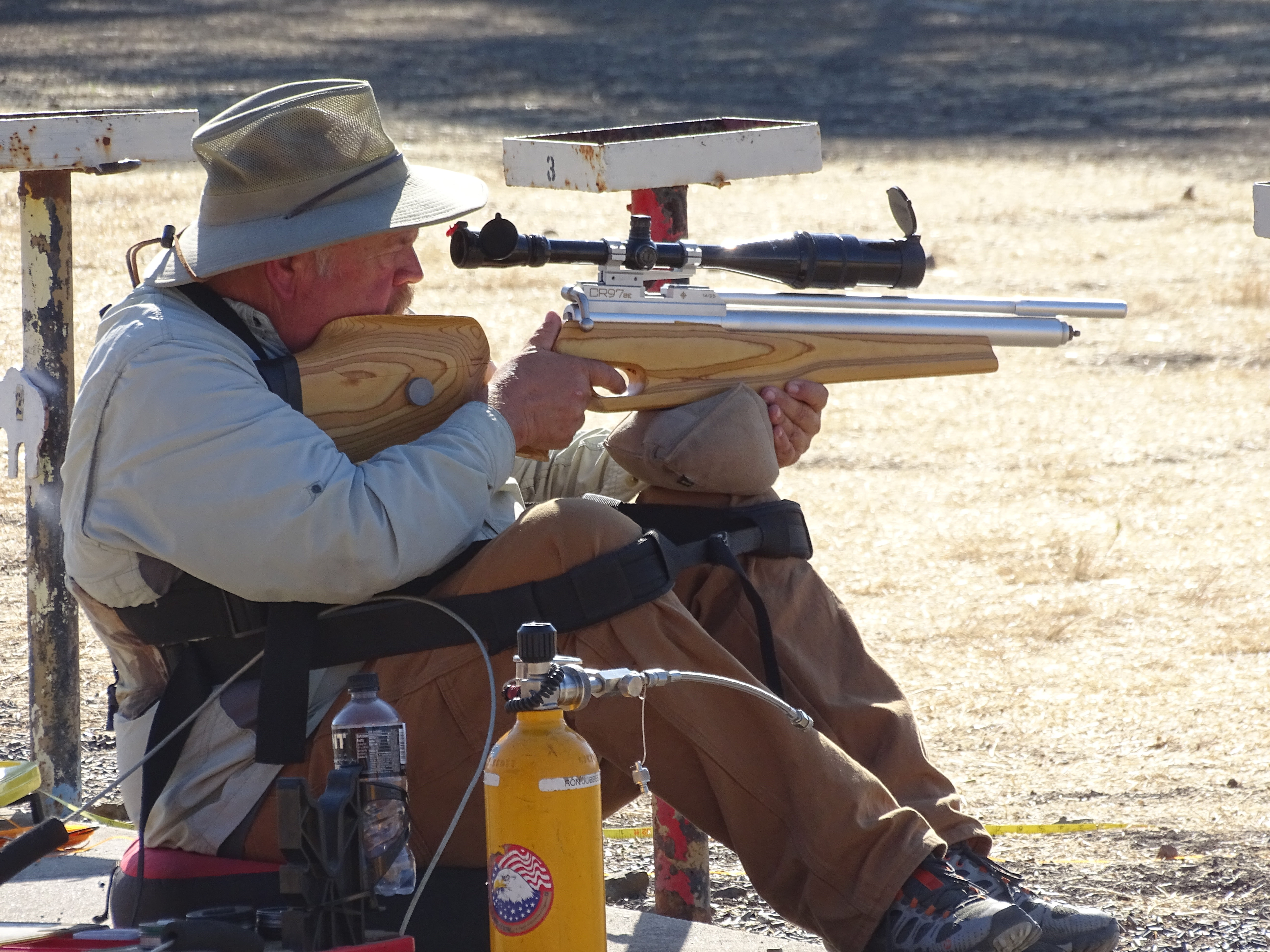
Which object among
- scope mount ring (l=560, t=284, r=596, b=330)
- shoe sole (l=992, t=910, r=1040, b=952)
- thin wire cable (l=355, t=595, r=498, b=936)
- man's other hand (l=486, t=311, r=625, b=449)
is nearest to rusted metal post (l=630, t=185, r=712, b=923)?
scope mount ring (l=560, t=284, r=596, b=330)

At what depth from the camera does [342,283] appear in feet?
10.0

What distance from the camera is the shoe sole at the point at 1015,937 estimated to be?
103 inches

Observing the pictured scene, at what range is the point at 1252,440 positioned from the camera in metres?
8.70

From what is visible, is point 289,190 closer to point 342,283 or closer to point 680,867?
point 342,283

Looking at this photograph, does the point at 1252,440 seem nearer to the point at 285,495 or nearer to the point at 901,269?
the point at 901,269

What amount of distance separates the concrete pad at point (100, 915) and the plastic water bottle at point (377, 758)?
2.21ft

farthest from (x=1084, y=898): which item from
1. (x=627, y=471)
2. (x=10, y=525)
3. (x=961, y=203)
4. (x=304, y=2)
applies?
(x=304, y=2)

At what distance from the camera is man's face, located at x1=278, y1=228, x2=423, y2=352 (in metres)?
3.02

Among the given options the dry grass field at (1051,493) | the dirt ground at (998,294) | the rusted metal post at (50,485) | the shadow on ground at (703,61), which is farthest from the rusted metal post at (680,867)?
the shadow on ground at (703,61)

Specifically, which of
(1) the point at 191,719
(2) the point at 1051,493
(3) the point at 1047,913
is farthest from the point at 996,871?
(2) the point at 1051,493

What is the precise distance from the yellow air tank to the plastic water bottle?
0.23 metres

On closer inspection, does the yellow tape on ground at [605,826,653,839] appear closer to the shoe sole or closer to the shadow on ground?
the shoe sole

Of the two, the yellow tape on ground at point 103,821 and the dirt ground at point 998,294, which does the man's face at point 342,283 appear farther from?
the dirt ground at point 998,294

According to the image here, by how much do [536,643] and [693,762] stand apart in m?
0.49
